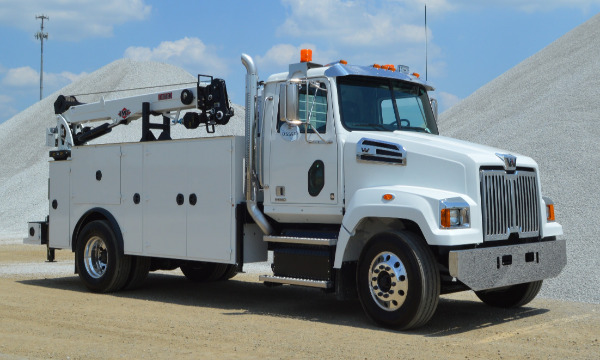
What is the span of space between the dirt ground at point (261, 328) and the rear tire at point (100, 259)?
263mm

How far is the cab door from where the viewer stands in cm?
948

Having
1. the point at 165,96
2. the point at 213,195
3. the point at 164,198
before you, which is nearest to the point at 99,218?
the point at 164,198

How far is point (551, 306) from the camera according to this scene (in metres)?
10.5

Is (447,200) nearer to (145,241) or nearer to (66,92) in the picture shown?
(145,241)

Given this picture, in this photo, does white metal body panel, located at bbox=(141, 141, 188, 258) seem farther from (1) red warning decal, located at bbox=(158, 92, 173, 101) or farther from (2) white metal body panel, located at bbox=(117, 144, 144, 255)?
(1) red warning decal, located at bbox=(158, 92, 173, 101)

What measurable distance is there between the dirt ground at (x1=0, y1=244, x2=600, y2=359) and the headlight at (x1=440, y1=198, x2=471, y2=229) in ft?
3.99

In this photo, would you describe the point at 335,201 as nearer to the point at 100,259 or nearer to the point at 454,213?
the point at 454,213

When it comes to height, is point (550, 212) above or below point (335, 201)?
below

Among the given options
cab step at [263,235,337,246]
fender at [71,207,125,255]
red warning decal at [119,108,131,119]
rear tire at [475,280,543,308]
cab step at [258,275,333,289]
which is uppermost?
red warning decal at [119,108,131,119]

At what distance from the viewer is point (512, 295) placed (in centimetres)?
1009

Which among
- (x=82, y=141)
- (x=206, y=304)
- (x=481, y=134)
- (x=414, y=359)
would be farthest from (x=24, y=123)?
(x=414, y=359)

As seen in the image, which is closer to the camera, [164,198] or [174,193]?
[174,193]

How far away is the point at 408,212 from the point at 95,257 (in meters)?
6.16

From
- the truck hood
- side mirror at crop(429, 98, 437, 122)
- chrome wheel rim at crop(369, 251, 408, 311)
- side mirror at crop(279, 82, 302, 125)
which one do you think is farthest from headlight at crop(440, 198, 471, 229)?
side mirror at crop(429, 98, 437, 122)
